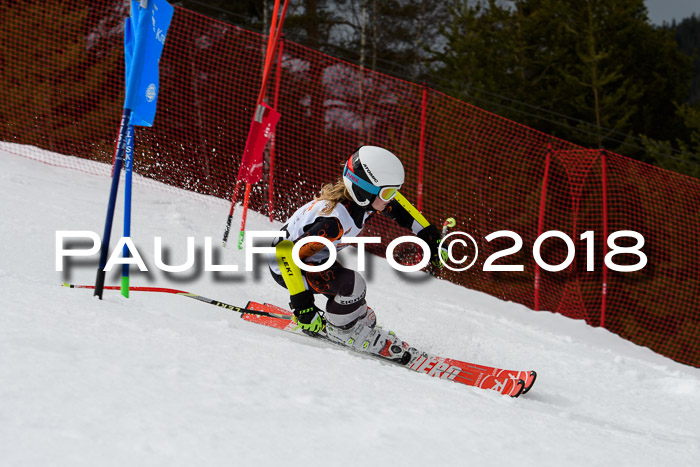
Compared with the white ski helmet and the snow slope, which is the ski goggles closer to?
the white ski helmet

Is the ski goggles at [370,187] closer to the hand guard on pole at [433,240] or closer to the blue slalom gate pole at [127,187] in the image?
the hand guard on pole at [433,240]

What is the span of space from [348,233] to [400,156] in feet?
22.1

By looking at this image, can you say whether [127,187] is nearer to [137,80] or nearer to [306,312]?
[137,80]

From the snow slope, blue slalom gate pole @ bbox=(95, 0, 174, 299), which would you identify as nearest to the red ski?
the snow slope

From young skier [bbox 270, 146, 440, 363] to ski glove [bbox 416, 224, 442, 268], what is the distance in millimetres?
477

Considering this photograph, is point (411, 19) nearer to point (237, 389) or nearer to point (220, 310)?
point (220, 310)

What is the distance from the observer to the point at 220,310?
4.52m

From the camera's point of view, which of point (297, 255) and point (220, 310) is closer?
point (297, 255)

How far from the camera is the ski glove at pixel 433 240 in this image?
14.3 ft

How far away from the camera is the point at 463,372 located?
4137 millimetres

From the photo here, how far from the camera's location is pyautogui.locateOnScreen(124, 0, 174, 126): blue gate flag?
130 inches

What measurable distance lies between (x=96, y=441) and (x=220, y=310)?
279 cm

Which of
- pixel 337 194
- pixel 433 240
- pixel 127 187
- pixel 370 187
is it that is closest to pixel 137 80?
pixel 127 187

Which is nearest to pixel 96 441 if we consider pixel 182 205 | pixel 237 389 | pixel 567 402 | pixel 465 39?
pixel 237 389
